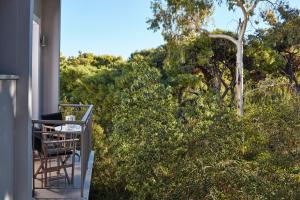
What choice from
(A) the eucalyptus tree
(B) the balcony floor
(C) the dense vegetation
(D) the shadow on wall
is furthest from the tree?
(D) the shadow on wall

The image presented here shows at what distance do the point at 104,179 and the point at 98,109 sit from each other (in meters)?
5.29

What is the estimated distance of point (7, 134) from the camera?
4.49 m

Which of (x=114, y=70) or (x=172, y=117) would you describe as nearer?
(x=172, y=117)

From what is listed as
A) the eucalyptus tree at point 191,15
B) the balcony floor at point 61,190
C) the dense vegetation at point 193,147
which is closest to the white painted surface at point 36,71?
the dense vegetation at point 193,147

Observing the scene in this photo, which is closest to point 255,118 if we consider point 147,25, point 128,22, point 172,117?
point 172,117

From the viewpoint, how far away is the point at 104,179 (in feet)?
40.6

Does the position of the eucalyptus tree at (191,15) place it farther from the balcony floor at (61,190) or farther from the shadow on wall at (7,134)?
the shadow on wall at (7,134)

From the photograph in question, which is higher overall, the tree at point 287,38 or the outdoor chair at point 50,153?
the tree at point 287,38

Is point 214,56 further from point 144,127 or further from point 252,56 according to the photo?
point 144,127

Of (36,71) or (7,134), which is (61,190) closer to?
(7,134)

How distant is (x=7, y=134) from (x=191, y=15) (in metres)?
12.7

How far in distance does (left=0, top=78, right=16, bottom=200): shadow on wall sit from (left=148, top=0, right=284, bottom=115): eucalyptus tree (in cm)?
1205

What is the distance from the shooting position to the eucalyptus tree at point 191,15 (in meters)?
16.2

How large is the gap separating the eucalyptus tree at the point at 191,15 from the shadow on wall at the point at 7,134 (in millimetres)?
12050
